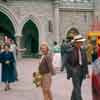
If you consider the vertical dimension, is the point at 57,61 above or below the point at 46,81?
below

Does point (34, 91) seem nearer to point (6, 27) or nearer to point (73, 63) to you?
point (73, 63)

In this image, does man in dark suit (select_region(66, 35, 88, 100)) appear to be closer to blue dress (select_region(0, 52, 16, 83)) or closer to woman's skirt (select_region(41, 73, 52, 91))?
woman's skirt (select_region(41, 73, 52, 91))

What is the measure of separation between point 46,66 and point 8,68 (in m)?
5.32

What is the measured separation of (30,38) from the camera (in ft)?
169

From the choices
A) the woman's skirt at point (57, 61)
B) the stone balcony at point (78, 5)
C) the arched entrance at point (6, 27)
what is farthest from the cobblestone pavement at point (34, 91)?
the stone balcony at point (78, 5)

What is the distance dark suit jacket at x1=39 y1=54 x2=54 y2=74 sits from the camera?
12570 millimetres

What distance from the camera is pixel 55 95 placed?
15367mm

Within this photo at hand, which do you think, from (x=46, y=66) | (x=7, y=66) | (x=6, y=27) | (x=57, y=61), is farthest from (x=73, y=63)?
(x=6, y=27)

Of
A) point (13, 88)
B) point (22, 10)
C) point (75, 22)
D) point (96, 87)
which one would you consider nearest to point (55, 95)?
point (13, 88)

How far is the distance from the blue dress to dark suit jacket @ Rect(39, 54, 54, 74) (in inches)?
199

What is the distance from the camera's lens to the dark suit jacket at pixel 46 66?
41.2 ft

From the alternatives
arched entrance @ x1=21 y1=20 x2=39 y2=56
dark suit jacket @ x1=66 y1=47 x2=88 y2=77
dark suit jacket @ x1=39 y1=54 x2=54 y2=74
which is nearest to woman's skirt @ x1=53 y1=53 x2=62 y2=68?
dark suit jacket @ x1=39 y1=54 x2=54 y2=74

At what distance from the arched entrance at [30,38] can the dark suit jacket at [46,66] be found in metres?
38.5

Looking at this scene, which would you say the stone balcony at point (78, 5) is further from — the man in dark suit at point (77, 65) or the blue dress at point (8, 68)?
the man in dark suit at point (77, 65)
